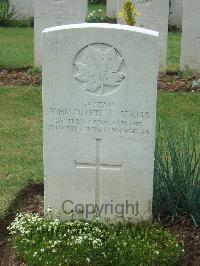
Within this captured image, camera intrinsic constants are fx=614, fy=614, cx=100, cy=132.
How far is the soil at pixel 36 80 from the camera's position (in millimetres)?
8664

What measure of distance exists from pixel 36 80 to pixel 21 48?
3522 mm

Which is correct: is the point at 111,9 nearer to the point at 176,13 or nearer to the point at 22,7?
the point at 176,13

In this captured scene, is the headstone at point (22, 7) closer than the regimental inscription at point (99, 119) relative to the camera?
No

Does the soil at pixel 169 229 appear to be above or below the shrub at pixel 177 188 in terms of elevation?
below

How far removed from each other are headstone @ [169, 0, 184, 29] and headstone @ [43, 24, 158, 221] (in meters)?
12.2

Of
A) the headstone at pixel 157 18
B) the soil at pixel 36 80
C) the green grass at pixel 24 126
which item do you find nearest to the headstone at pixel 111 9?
the headstone at pixel 157 18

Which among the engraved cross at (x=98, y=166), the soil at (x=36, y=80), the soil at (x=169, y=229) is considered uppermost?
the soil at (x=36, y=80)

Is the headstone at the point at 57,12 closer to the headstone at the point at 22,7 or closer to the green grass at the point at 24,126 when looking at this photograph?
the green grass at the point at 24,126

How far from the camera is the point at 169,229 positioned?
Answer: 4137mm

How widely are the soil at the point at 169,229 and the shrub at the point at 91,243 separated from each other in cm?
8

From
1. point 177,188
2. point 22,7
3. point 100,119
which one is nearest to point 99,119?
point 100,119

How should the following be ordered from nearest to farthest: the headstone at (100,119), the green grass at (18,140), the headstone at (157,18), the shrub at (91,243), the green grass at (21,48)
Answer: the shrub at (91,243), the headstone at (100,119), the green grass at (18,140), the headstone at (157,18), the green grass at (21,48)

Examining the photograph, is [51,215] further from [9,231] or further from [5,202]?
[5,202]

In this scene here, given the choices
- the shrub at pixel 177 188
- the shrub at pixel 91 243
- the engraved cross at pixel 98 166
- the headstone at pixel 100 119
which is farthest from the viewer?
the shrub at pixel 177 188
